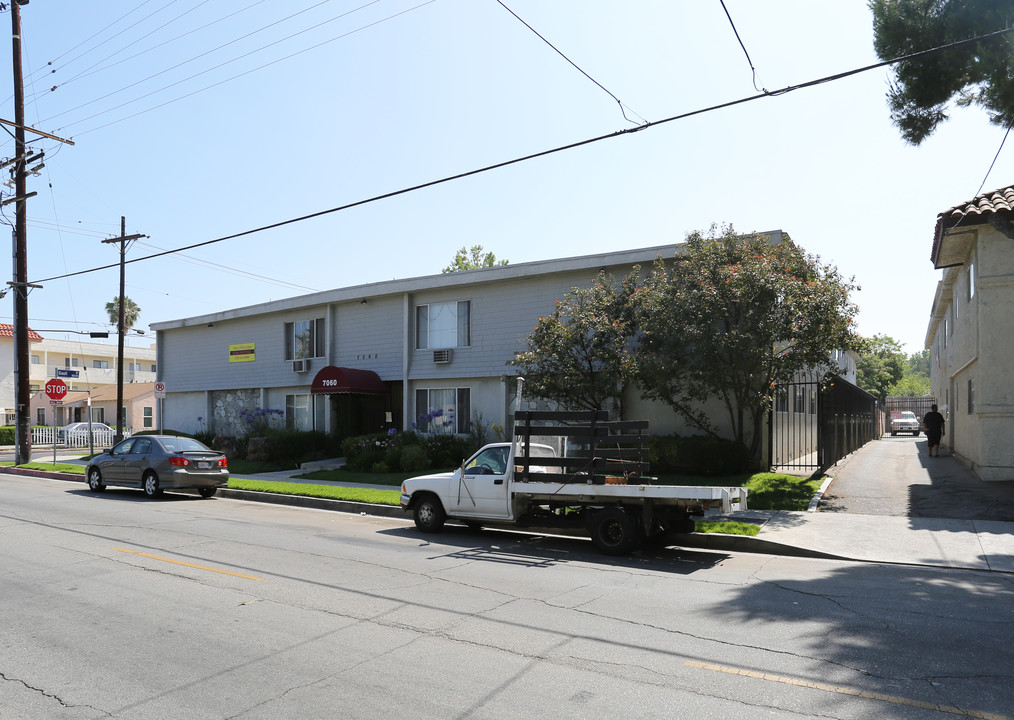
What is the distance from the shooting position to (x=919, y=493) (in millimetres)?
15062

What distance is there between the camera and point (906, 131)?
13.1 metres

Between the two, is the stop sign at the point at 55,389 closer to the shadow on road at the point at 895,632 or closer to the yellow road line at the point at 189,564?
the yellow road line at the point at 189,564

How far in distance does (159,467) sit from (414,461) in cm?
659

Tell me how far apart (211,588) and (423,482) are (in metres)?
4.86

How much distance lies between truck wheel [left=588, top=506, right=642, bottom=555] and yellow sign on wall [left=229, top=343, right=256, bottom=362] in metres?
22.5

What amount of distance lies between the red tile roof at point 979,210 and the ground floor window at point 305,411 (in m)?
19.8

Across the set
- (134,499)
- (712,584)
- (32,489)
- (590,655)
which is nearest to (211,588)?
(590,655)

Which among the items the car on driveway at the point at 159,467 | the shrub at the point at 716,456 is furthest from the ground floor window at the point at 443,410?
the shrub at the point at 716,456

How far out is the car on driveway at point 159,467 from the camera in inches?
699

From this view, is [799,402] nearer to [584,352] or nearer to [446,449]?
[584,352]

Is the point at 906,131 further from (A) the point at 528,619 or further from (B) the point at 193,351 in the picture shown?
(B) the point at 193,351

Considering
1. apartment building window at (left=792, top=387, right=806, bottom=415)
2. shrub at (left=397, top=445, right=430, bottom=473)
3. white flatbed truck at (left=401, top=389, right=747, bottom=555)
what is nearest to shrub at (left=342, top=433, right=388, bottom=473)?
shrub at (left=397, top=445, right=430, bottom=473)

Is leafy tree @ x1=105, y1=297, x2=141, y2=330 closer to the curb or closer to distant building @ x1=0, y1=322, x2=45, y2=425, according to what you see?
distant building @ x1=0, y1=322, x2=45, y2=425

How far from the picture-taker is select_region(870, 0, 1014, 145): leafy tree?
38.2 ft
